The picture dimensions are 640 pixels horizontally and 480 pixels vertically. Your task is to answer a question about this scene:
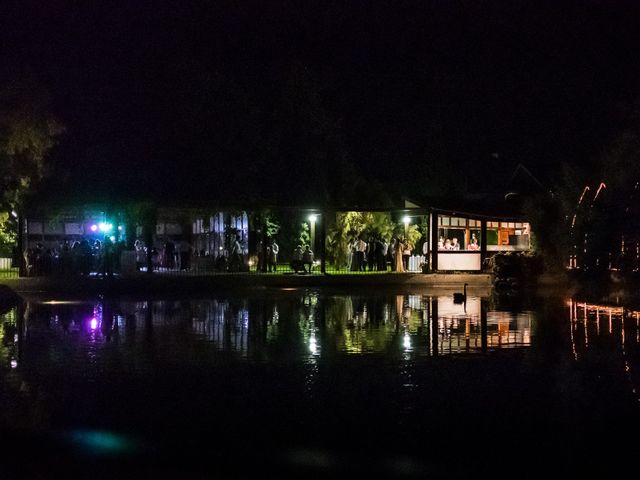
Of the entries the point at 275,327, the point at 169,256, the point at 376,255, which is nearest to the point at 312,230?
the point at 376,255

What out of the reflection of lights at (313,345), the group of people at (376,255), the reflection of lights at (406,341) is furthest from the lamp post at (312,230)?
the reflection of lights at (313,345)

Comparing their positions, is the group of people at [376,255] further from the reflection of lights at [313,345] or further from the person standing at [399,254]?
the reflection of lights at [313,345]

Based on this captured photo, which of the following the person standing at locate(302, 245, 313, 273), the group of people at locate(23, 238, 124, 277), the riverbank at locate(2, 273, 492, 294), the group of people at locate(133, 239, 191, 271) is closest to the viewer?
the riverbank at locate(2, 273, 492, 294)

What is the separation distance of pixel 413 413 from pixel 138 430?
10.1ft

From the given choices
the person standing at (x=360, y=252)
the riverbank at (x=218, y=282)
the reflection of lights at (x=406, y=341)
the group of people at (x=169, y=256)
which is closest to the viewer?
the reflection of lights at (x=406, y=341)

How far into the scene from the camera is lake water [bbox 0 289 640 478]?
27.2ft

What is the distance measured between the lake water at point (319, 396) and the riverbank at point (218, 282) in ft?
42.5

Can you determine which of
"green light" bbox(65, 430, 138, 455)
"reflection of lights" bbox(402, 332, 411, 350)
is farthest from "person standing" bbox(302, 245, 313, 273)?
"green light" bbox(65, 430, 138, 455)

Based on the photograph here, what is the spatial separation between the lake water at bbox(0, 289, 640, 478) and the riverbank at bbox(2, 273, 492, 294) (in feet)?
42.5

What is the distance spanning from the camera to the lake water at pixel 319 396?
8281 mm

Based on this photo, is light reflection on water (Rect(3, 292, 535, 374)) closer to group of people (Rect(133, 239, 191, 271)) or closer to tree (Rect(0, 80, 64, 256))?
tree (Rect(0, 80, 64, 256))

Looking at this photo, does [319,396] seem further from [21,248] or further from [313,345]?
[21,248]

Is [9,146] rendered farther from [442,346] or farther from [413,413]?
[413,413]

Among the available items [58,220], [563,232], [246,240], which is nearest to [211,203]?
[246,240]
